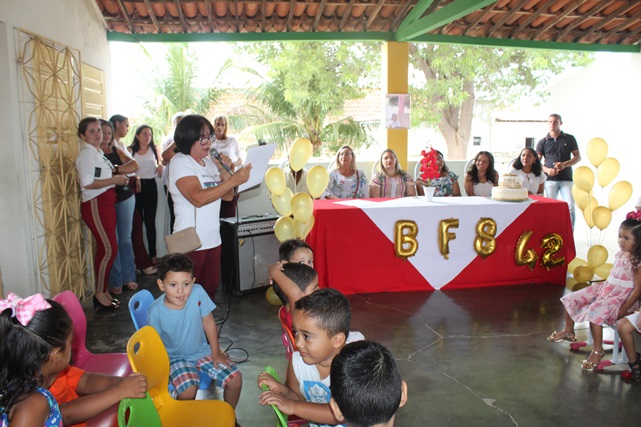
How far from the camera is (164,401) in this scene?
2.09 metres

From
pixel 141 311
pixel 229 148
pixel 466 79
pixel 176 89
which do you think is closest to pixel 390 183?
pixel 229 148

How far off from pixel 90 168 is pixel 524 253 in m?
3.80

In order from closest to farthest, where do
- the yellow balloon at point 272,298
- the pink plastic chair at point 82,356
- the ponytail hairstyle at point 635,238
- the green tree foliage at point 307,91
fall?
the pink plastic chair at point 82,356 → the ponytail hairstyle at point 635,238 → the yellow balloon at point 272,298 → the green tree foliage at point 307,91

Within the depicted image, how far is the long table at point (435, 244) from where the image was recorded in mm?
4684

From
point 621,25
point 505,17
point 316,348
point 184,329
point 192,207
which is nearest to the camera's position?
point 316,348

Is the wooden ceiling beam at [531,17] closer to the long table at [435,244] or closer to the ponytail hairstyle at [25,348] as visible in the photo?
the long table at [435,244]

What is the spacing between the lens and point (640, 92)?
8.06 m

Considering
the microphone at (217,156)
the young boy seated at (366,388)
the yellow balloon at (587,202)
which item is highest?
the microphone at (217,156)

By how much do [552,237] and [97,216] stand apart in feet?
13.0

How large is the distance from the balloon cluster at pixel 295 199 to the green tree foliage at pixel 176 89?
6.37 meters

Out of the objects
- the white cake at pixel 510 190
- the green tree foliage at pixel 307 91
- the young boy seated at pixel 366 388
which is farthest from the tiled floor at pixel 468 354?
the green tree foliage at pixel 307 91

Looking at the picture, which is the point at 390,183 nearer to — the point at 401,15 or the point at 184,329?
the point at 401,15

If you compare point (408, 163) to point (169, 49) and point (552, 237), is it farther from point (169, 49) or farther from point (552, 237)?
point (169, 49)

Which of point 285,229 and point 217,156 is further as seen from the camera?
point 285,229
